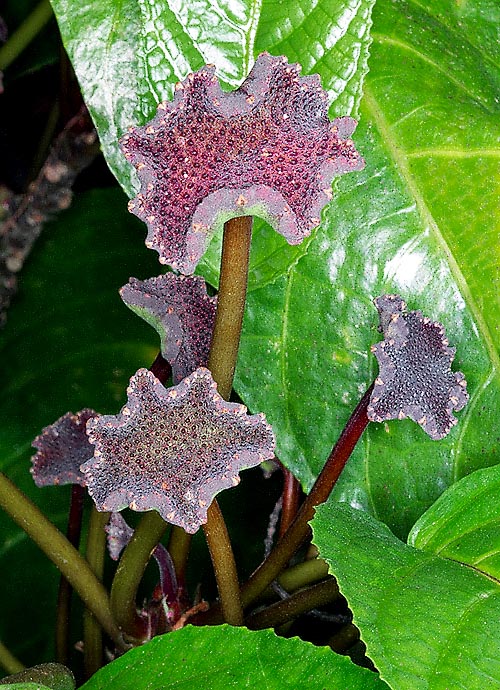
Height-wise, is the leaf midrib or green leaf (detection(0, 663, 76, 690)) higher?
the leaf midrib

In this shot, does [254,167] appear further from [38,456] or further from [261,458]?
[38,456]

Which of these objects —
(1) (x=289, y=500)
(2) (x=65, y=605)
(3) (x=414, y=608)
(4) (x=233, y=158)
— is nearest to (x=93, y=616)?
(2) (x=65, y=605)

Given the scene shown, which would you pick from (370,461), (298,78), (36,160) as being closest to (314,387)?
(370,461)

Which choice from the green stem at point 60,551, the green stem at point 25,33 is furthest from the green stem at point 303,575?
the green stem at point 25,33

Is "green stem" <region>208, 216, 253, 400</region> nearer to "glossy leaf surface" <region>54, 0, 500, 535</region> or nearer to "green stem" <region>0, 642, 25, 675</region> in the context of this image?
"glossy leaf surface" <region>54, 0, 500, 535</region>

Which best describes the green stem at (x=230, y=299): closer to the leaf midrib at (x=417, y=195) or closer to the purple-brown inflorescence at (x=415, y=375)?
the purple-brown inflorescence at (x=415, y=375)

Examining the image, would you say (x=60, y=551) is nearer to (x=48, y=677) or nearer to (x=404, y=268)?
(x=48, y=677)

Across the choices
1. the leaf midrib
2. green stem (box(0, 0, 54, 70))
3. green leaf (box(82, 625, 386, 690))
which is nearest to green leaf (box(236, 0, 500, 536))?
the leaf midrib
